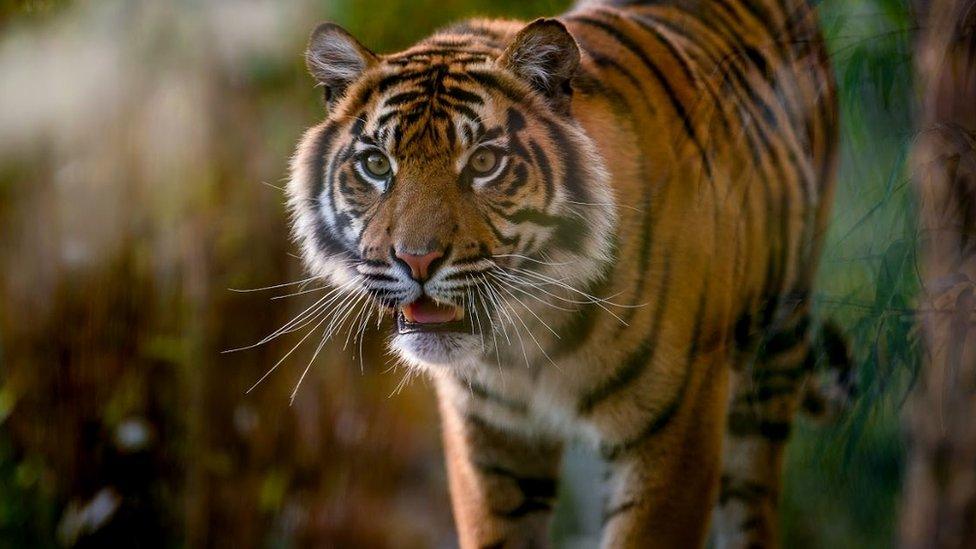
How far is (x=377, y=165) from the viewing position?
5.95ft

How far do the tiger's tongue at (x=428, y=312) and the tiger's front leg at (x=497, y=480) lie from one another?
31 centimetres

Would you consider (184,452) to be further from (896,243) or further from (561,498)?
(896,243)

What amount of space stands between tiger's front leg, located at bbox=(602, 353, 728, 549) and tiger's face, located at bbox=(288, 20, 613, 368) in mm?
295

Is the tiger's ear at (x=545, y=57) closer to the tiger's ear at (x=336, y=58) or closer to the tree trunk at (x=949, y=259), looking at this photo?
the tiger's ear at (x=336, y=58)

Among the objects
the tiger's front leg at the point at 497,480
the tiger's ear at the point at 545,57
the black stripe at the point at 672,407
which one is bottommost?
the tiger's front leg at the point at 497,480

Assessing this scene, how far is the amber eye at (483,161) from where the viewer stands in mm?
1781

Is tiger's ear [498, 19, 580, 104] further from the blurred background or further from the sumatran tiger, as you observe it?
the blurred background

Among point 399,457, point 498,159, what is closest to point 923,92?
point 498,159

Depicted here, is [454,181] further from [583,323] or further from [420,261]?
[583,323]

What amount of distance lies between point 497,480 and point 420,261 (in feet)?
2.04

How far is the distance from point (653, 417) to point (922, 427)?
0.51 metres

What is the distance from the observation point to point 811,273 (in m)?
1.97

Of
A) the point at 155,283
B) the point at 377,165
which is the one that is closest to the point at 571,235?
the point at 377,165

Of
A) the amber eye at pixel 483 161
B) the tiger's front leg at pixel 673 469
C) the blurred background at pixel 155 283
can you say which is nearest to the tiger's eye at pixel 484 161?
the amber eye at pixel 483 161
